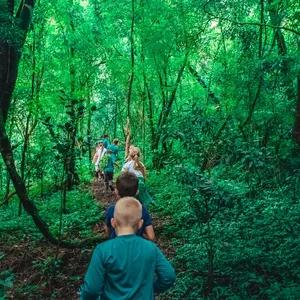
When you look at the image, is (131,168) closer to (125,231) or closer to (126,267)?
(125,231)

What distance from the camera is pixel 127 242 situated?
223 centimetres

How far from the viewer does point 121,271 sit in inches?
85.7

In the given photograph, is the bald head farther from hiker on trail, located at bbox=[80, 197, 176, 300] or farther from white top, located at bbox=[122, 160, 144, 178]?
white top, located at bbox=[122, 160, 144, 178]

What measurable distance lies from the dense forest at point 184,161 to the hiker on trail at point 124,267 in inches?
62.0

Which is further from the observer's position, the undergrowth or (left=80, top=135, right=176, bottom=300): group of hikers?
the undergrowth

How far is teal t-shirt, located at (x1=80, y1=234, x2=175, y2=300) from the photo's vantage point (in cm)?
217

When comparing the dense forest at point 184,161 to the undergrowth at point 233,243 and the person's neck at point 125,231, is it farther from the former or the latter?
the person's neck at point 125,231

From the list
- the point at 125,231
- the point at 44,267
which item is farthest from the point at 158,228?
the point at 125,231

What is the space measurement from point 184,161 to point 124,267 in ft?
14.8

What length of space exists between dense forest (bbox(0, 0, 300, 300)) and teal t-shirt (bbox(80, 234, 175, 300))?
157 cm

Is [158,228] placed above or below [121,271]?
below

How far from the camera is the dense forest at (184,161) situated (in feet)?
16.5

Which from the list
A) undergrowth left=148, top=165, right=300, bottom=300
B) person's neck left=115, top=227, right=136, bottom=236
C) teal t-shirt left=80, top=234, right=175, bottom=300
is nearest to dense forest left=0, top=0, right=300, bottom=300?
undergrowth left=148, top=165, right=300, bottom=300

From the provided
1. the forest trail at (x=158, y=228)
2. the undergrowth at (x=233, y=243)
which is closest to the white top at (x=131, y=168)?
the forest trail at (x=158, y=228)
